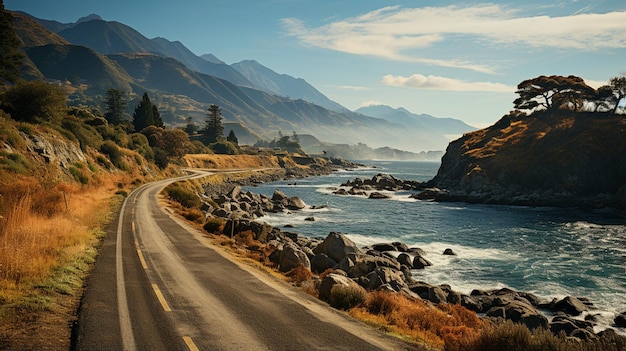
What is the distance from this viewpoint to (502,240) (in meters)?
38.1

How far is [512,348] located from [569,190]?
73.2 meters

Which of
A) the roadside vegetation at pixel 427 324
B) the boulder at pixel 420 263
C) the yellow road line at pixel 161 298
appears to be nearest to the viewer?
the roadside vegetation at pixel 427 324

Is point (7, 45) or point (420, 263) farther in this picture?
point (7, 45)

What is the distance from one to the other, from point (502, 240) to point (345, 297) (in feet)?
105

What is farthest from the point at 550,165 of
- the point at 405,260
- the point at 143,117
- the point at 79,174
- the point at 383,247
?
the point at 143,117

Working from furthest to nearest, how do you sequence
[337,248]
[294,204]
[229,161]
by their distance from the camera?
[229,161] < [294,204] < [337,248]

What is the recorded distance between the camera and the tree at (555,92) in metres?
86.3

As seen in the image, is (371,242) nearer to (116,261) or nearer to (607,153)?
(116,261)

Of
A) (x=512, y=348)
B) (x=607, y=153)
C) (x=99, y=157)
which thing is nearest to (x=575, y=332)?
(x=512, y=348)

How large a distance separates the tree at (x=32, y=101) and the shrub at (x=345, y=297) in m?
43.2

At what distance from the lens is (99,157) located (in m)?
52.6

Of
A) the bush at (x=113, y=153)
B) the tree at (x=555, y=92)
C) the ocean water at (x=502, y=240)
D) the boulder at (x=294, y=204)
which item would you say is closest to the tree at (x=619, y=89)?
the tree at (x=555, y=92)

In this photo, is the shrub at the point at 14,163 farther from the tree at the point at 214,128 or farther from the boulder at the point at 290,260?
the tree at the point at 214,128

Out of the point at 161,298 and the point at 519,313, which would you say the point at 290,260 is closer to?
the point at 161,298
